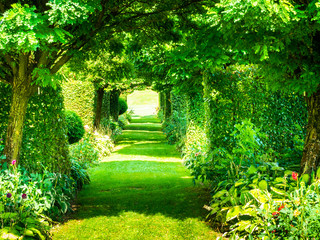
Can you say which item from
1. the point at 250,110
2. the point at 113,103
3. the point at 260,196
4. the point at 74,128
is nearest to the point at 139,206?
the point at 250,110

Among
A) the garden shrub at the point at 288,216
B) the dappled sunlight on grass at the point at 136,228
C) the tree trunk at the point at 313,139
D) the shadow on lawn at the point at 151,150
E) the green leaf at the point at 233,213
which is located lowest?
the shadow on lawn at the point at 151,150

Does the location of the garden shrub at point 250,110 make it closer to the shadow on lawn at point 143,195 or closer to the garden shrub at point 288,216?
the shadow on lawn at point 143,195

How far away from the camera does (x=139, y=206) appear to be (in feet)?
20.6

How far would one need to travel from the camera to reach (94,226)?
5246mm

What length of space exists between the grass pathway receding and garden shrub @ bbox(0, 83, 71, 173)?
105 centimetres

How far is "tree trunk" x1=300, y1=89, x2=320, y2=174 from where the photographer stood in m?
4.67

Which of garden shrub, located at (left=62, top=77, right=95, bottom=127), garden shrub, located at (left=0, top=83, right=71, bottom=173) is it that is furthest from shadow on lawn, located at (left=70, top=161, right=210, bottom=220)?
garden shrub, located at (left=62, top=77, right=95, bottom=127)

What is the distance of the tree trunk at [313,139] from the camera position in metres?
4.67

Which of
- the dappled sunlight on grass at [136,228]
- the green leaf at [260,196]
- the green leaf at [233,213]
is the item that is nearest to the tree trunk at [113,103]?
the dappled sunlight on grass at [136,228]

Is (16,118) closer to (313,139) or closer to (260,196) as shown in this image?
(260,196)

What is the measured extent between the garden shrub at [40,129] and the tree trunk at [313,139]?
384cm

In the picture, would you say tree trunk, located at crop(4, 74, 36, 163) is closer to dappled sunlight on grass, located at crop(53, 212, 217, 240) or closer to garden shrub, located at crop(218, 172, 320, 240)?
dappled sunlight on grass, located at crop(53, 212, 217, 240)

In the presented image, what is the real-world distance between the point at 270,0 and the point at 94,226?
3.90 m

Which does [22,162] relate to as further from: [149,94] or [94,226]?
[149,94]
